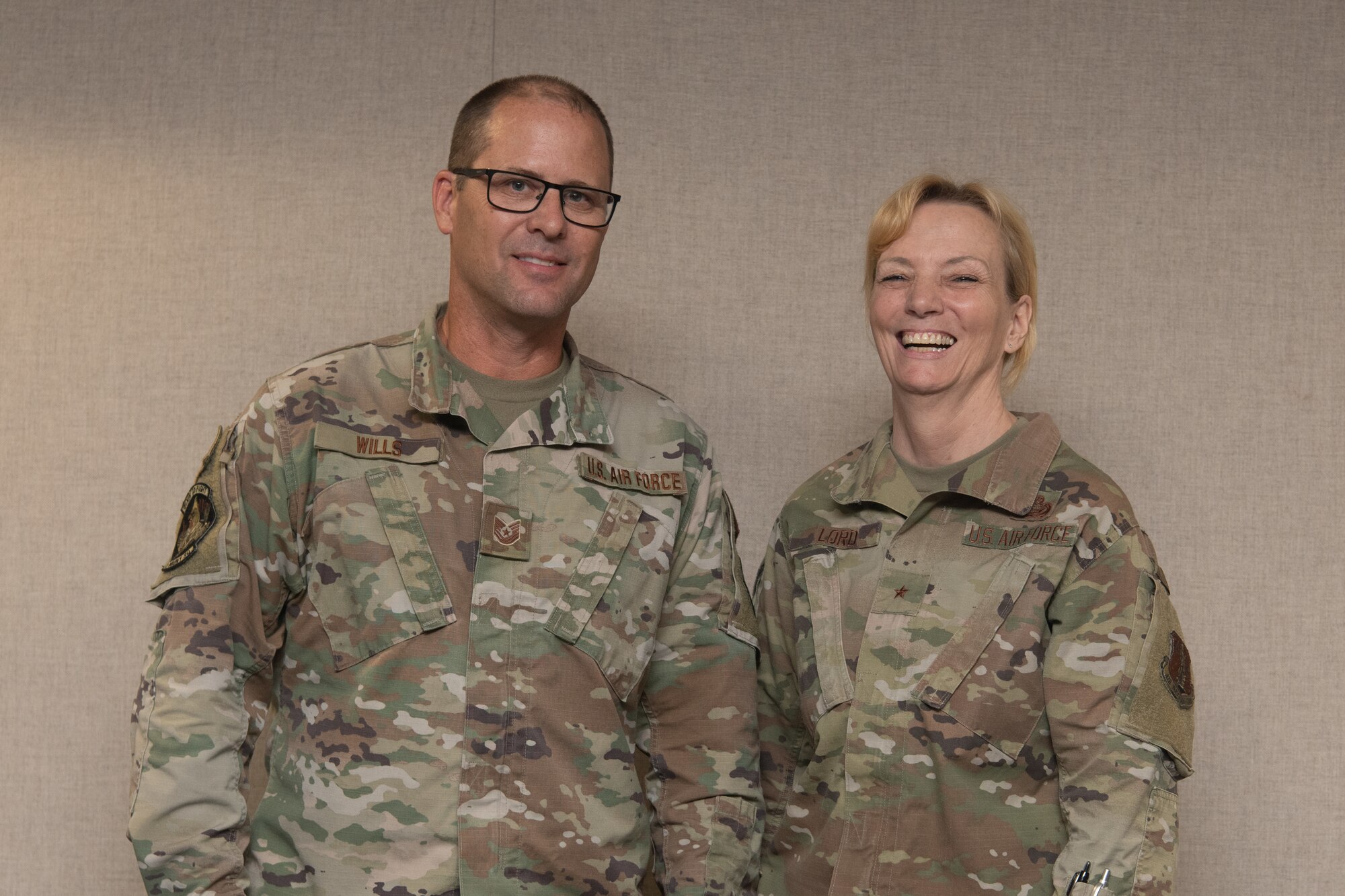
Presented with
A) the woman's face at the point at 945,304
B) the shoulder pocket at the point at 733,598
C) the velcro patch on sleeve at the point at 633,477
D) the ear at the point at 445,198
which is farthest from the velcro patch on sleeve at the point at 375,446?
the woman's face at the point at 945,304

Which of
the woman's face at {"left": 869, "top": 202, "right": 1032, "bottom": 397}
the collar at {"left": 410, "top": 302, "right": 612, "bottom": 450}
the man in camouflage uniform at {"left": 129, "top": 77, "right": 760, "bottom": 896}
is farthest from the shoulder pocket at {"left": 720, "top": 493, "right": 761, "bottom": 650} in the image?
the woman's face at {"left": 869, "top": 202, "right": 1032, "bottom": 397}

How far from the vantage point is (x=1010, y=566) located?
80.4 inches

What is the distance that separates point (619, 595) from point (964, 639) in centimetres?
57

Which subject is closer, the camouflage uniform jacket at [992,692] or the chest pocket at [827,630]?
the camouflage uniform jacket at [992,692]

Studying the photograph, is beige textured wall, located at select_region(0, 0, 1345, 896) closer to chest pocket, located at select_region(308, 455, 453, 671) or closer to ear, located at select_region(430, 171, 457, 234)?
ear, located at select_region(430, 171, 457, 234)

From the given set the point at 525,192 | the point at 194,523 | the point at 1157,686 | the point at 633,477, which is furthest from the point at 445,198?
the point at 1157,686

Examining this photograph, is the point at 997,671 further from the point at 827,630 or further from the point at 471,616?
the point at 471,616

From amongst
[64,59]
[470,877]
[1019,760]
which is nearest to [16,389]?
[64,59]

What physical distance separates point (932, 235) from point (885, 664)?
747 mm

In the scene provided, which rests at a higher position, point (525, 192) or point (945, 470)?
point (525, 192)

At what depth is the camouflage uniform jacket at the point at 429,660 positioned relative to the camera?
6.21 feet

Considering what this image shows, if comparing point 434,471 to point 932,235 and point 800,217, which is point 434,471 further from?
point 800,217

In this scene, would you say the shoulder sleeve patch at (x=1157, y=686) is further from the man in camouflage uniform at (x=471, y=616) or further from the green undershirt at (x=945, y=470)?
the man in camouflage uniform at (x=471, y=616)

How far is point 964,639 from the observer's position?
2.04m
